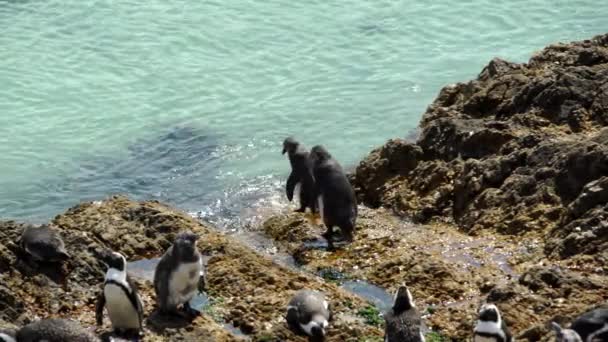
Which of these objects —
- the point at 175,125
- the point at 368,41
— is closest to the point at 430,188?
the point at 175,125

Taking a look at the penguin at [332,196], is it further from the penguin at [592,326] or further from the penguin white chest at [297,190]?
the penguin at [592,326]

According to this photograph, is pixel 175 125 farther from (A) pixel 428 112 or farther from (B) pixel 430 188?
(B) pixel 430 188

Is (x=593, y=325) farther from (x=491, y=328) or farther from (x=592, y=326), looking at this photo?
(x=491, y=328)

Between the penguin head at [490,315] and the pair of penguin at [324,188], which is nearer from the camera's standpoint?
the penguin head at [490,315]

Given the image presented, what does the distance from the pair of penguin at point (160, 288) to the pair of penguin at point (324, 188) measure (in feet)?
8.32

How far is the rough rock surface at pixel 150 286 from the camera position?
10094 mm

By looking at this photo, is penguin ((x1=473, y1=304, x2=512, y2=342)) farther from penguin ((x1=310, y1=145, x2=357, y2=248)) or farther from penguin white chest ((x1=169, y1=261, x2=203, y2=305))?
penguin ((x1=310, y1=145, x2=357, y2=248))

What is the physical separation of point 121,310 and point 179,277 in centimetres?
71

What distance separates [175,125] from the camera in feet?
62.9

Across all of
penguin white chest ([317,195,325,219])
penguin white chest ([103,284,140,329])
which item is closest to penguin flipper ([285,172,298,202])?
penguin white chest ([317,195,325,219])

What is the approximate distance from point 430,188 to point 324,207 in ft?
5.12

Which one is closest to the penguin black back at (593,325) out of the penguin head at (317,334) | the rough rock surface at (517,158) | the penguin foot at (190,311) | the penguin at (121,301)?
the penguin head at (317,334)

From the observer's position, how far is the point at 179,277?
1023cm

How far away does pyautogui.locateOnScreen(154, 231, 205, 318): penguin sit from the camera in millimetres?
10219
